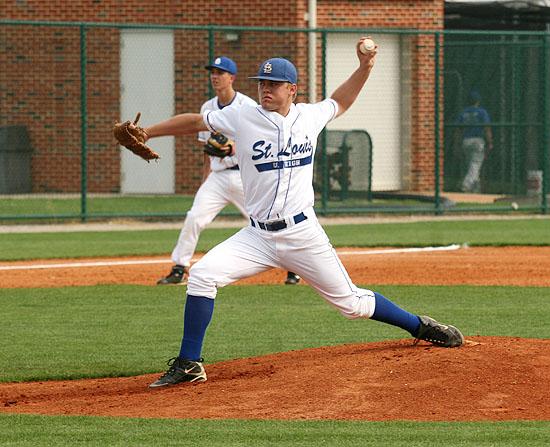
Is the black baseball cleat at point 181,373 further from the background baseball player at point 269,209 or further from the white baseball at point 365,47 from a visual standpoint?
the white baseball at point 365,47

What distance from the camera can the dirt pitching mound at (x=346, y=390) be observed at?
6.64 m

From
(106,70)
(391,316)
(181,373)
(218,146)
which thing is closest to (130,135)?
(181,373)

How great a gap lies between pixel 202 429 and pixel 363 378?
4.29 ft

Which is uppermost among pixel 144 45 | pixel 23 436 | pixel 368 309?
pixel 144 45

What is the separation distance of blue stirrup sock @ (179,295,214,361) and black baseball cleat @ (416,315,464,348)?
1.45 metres

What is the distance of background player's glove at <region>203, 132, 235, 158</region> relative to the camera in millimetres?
11328

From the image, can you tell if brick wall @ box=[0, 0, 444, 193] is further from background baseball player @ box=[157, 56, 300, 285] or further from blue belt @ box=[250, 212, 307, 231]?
blue belt @ box=[250, 212, 307, 231]

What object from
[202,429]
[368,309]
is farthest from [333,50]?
[202,429]

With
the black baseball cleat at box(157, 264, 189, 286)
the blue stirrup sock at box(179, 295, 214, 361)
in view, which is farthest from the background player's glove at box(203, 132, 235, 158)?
the blue stirrup sock at box(179, 295, 214, 361)

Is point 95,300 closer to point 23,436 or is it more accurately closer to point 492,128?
point 23,436

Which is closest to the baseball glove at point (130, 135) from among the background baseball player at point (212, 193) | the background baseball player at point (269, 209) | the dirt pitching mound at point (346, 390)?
the background baseball player at point (269, 209)

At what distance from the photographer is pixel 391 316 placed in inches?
305

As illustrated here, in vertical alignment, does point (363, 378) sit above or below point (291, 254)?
below

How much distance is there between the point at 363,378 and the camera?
282 inches
